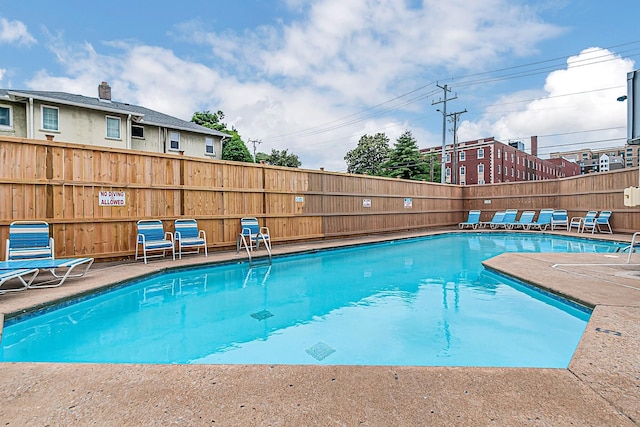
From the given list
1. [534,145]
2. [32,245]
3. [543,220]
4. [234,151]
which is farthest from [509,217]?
[534,145]

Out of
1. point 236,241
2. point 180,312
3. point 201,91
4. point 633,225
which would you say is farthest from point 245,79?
point 633,225

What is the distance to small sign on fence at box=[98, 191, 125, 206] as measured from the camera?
244 inches

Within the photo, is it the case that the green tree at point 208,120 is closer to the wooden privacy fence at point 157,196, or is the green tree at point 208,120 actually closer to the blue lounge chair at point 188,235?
the wooden privacy fence at point 157,196

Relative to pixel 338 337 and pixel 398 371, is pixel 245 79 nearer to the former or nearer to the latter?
pixel 338 337

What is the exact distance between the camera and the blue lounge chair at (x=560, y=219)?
513 inches

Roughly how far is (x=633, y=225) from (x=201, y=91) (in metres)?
18.1

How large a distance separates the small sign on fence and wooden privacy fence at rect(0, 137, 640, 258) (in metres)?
0.04

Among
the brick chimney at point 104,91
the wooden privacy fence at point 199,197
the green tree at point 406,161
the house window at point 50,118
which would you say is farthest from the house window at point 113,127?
the green tree at point 406,161

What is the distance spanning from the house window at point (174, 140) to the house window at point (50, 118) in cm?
446

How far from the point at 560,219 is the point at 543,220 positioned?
589mm

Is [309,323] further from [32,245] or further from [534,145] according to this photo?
[534,145]

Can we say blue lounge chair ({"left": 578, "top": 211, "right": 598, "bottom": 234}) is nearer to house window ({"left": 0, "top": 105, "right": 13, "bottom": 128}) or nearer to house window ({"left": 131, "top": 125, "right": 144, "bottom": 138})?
house window ({"left": 131, "top": 125, "right": 144, "bottom": 138})

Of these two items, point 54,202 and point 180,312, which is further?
point 54,202

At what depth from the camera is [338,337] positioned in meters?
3.32
